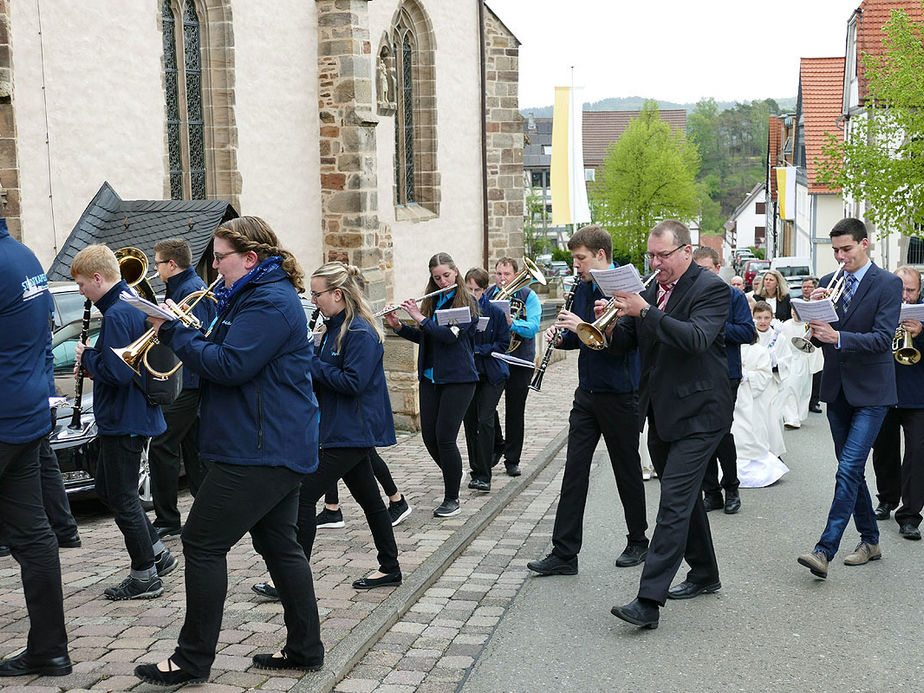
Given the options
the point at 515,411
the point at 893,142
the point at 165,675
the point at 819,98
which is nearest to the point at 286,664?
the point at 165,675

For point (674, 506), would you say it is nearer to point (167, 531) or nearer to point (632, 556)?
point (632, 556)

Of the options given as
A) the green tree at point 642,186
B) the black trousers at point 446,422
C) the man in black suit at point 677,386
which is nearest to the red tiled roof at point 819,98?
the green tree at point 642,186

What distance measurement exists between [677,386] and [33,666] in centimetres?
345

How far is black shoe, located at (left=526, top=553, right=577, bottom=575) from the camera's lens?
697cm

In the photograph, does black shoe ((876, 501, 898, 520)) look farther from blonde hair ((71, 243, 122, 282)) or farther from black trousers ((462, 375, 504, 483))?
blonde hair ((71, 243, 122, 282))

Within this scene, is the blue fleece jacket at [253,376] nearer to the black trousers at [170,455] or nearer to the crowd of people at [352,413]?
the crowd of people at [352,413]

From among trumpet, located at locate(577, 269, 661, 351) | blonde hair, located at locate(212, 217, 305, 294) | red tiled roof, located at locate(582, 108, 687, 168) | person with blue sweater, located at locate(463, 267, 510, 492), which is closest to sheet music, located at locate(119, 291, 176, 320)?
blonde hair, located at locate(212, 217, 305, 294)

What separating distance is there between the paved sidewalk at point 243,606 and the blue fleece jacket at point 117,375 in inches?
38.6

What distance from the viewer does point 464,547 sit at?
7.79 m

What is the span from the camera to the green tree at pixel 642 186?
208 ft

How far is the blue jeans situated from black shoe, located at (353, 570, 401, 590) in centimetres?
257

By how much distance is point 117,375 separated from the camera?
20.6ft

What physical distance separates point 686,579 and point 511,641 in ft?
4.55

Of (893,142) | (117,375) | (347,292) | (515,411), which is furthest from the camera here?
(893,142)
